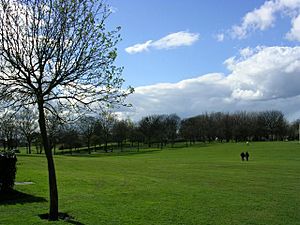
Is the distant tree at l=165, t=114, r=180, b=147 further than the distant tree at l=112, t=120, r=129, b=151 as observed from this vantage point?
A: Yes

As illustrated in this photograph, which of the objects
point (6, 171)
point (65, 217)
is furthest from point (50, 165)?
point (6, 171)

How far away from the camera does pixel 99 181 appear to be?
74.1 feet

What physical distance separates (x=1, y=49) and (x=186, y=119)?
152 meters

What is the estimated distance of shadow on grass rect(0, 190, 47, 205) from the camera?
1496cm

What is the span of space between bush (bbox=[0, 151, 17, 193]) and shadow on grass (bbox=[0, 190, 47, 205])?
0.97ft

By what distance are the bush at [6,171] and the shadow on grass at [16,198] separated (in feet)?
0.97

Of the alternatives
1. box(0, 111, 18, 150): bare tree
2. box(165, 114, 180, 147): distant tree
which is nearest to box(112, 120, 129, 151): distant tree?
box(165, 114, 180, 147): distant tree

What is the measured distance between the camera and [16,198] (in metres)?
15.9

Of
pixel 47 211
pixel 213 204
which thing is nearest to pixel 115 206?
pixel 47 211

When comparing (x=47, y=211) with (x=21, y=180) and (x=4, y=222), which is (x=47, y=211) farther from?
(x=21, y=180)

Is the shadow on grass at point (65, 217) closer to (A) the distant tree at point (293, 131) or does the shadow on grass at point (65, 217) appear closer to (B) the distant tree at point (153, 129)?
(B) the distant tree at point (153, 129)

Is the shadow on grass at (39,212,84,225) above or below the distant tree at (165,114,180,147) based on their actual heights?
below

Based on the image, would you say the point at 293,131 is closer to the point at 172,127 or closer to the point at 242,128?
the point at 242,128

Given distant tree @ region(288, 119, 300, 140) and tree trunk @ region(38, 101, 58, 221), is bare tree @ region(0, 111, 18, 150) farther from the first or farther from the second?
distant tree @ region(288, 119, 300, 140)
